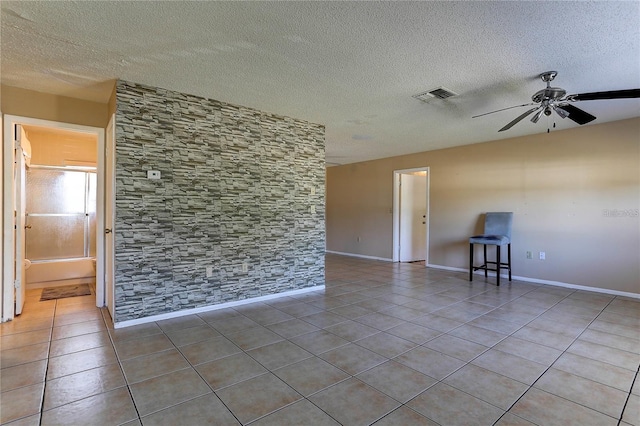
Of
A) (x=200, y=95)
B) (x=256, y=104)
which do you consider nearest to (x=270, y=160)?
(x=256, y=104)

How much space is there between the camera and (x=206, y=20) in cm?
207

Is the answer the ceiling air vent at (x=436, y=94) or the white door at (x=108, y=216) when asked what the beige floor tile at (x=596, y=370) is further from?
the white door at (x=108, y=216)

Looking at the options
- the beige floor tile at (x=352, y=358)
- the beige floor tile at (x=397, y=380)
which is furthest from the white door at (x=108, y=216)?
the beige floor tile at (x=397, y=380)

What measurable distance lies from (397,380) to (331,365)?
0.48 metres

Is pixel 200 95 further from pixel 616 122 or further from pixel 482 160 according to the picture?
pixel 616 122

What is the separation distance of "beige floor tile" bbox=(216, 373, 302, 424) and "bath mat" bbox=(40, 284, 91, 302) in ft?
11.5

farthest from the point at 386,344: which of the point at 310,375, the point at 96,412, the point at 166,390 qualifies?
the point at 96,412

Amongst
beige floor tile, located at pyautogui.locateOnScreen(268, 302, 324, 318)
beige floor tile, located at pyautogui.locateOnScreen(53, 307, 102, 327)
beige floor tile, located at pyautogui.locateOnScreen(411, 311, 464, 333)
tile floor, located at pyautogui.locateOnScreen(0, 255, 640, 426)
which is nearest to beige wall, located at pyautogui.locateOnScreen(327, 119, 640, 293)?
tile floor, located at pyautogui.locateOnScreen(0, 255, 640, 426)

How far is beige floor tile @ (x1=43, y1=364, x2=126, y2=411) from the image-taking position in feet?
6.03

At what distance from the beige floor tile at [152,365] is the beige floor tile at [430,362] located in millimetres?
1644

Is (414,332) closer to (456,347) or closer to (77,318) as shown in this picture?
(456,347)

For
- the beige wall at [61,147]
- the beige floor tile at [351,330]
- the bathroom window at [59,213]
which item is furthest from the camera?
the bathroom window at [59,213]

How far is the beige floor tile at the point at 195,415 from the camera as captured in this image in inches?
64.2

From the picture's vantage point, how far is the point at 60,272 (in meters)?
4.78
